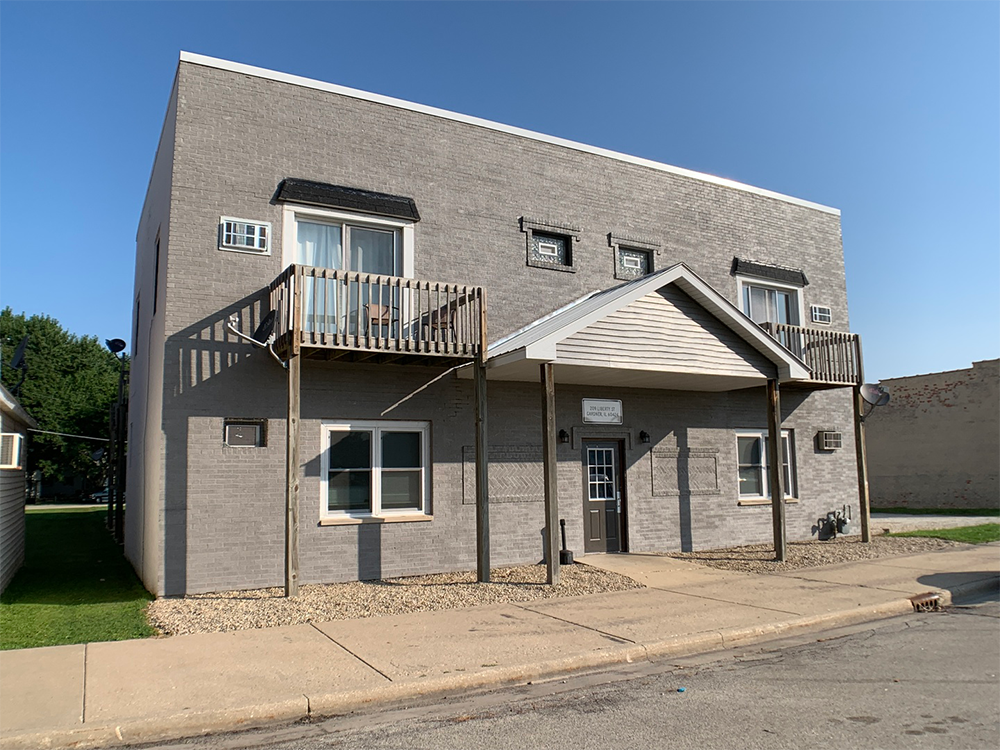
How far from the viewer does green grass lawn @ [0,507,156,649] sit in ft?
27.1

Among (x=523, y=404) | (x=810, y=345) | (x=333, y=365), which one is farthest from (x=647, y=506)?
(x=333, y=365)

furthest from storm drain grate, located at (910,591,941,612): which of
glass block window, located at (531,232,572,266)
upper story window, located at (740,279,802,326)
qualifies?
glass block window, located at (531,232,572,266)

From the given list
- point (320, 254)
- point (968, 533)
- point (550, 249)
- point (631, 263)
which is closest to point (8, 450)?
point (320, 254)

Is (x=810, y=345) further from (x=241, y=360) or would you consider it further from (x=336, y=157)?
(x=241, y=360)

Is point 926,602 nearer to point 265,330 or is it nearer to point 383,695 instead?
point 383,695

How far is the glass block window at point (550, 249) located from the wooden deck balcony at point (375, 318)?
93.8 inches

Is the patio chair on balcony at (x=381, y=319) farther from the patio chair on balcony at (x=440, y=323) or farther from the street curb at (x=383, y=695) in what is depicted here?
the street curb at (x=383, y=695)

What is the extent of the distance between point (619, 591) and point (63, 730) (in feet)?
24.1

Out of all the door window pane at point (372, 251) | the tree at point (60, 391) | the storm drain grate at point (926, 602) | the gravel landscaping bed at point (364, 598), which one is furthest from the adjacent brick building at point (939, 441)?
the tree at point (60, 391)

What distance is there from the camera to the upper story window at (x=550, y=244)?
13.8 m

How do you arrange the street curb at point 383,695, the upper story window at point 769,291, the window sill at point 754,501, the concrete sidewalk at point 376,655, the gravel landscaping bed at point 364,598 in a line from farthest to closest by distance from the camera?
the upper story window at point 769,291, the window sill at point 754,501, the gravel landscaping bed at point 364,598, the concrete sidewalk at point 376,655, the street curb at point 383,695

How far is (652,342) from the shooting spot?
1208 cm

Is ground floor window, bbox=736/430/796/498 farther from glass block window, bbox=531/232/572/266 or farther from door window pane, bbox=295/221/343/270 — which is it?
door window pane, bbox=295/221/343/270

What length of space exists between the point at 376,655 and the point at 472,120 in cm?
965
